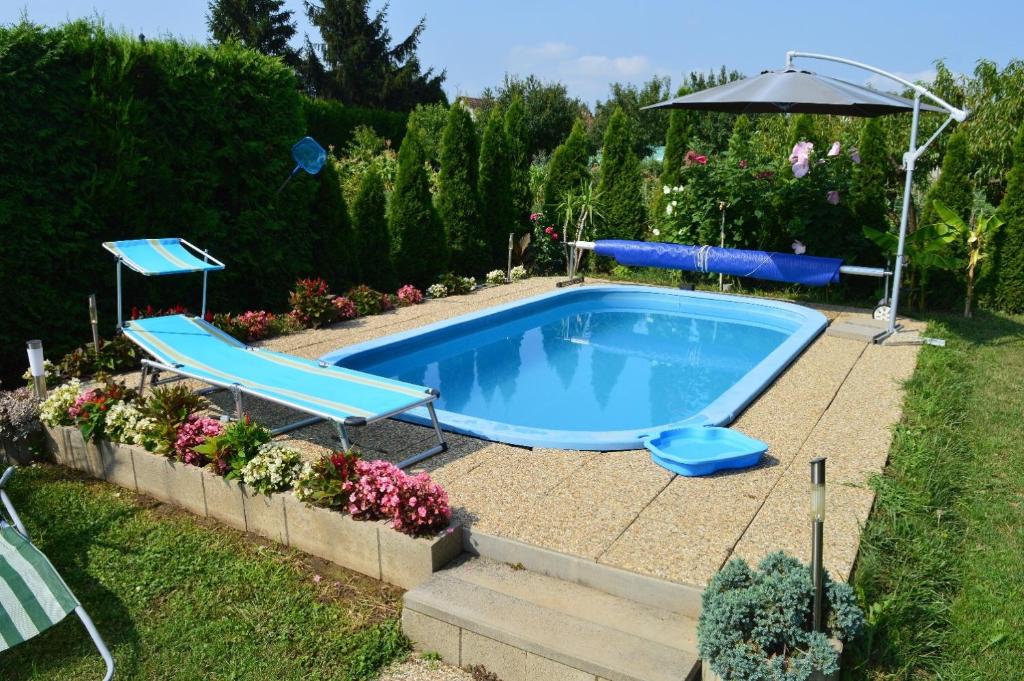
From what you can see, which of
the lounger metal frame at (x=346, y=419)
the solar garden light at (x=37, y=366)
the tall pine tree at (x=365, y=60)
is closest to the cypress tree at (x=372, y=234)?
the lounger metal frame at (x=346, y=419)

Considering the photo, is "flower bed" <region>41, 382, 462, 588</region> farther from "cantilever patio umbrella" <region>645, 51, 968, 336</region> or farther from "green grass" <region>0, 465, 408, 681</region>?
"cantilever patio umbrella" <region>645, 51, 968, 336</region>

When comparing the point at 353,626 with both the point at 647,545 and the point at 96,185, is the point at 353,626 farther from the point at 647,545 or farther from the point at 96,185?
the point at 96,185

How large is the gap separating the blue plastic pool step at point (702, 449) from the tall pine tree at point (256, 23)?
1374 inches

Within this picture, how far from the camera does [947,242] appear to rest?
9.44 m

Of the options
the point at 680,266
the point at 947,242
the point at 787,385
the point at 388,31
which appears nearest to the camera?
the point at 787,385

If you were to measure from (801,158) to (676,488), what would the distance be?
747cm

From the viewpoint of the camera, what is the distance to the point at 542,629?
3.10m

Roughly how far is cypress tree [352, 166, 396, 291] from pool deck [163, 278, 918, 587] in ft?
15.4

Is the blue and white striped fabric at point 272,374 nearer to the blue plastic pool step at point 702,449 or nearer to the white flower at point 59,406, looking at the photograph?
the white flower at point 59,406

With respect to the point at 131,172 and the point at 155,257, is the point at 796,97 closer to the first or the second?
the point at 155,257

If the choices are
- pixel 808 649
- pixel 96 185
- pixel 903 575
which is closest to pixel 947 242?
pixel 903 575

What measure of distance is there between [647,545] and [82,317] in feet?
19.8

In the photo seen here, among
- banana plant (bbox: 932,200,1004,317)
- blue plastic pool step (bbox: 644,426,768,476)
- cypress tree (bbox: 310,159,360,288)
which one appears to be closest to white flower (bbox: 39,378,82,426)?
blue plastic pool step (bbox: 644,426,768,476)

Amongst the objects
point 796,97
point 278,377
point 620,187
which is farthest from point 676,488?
point 620,187
